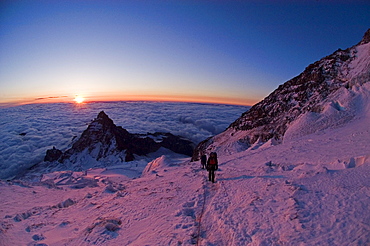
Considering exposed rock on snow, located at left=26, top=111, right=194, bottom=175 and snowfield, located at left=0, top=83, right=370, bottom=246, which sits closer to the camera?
snowfield, located at left=0, top=83, right=370, bottom=246

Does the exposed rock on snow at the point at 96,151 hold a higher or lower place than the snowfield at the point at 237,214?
lower

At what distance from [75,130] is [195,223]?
11429 centimetres

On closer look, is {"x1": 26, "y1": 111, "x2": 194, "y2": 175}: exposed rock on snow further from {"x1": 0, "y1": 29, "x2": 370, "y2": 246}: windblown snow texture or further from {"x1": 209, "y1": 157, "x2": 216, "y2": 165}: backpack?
{"x1": 209, "y1": 157, "x2": 216, "y2": 165}: backpack

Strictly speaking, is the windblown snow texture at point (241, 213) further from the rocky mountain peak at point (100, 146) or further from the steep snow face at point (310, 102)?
the rocky mountain peak at point (100, 146)

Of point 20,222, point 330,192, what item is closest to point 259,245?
point 330,192

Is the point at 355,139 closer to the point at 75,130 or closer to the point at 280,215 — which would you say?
the point at 280,215

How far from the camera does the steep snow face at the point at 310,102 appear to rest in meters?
18.4

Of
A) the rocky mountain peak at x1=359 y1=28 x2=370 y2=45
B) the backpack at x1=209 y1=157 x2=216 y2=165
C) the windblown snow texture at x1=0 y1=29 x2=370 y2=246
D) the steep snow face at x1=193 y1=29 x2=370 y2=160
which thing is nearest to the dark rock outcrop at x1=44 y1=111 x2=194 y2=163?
the steep snow face at x1=193 y1=29 x2=370 y2=160

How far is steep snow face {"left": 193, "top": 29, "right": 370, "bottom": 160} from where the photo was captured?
60.4 feet

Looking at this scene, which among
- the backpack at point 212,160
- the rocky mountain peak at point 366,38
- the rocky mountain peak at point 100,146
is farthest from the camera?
the rocky mountain peak at point 100,146

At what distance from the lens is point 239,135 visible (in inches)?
1142

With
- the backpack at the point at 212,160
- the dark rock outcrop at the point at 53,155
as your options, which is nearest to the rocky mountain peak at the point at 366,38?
the backpack at the point at 212,160

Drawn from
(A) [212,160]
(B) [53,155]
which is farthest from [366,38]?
(B) [53,155]

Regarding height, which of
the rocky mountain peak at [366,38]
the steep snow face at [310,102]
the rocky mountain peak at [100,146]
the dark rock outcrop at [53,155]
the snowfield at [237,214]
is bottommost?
the dark rock outcrop at [53,155]
